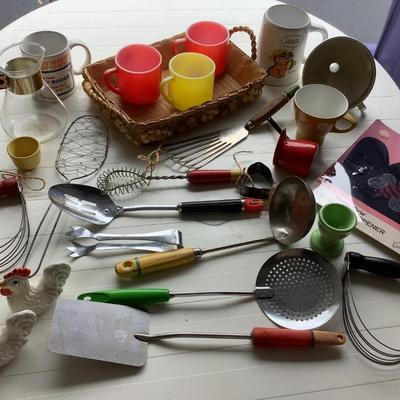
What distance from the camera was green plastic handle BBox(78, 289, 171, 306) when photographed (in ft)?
2.27

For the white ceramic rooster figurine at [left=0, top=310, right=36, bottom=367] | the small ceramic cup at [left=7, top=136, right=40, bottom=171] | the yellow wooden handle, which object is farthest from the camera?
the small ceramic cup at [left=7, top=136, right=40, bottom=171]

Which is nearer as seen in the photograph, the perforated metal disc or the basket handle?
the perforated metal disc

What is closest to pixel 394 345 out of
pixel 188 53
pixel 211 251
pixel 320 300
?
pixel 320 300

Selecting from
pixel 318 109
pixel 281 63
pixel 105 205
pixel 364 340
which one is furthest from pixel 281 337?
pixel 281 63

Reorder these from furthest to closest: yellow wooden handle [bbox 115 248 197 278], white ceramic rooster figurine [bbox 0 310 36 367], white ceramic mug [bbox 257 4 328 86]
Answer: white ceramic mug [bbox 257 4 328 86], yellow wooden handle [bbox 115 248 197 278], white ceramic rooster figurine [bbox 0 310 36 367]

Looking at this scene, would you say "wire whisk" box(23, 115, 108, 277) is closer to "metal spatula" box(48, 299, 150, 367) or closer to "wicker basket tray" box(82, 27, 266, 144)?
"wicker basket tray" box(82, 27, 266, 144)

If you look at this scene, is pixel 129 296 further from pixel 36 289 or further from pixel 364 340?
pixel 364 340

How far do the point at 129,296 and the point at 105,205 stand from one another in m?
0.18

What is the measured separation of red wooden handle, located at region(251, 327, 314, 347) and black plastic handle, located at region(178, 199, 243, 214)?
0.22 metres

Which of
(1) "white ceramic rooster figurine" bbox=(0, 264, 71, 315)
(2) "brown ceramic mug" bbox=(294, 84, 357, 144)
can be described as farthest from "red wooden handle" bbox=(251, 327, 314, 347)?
(2) "brown ceramic mug" bbox=(294, 84, 357, 144)

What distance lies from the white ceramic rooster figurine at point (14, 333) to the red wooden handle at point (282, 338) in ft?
0.91

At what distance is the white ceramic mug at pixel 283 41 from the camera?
0.96 meters

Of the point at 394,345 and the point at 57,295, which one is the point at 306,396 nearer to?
the point at 394,345

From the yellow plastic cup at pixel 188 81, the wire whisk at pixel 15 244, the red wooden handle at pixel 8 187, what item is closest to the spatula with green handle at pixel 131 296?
the wire whisk at pixel 15 244
